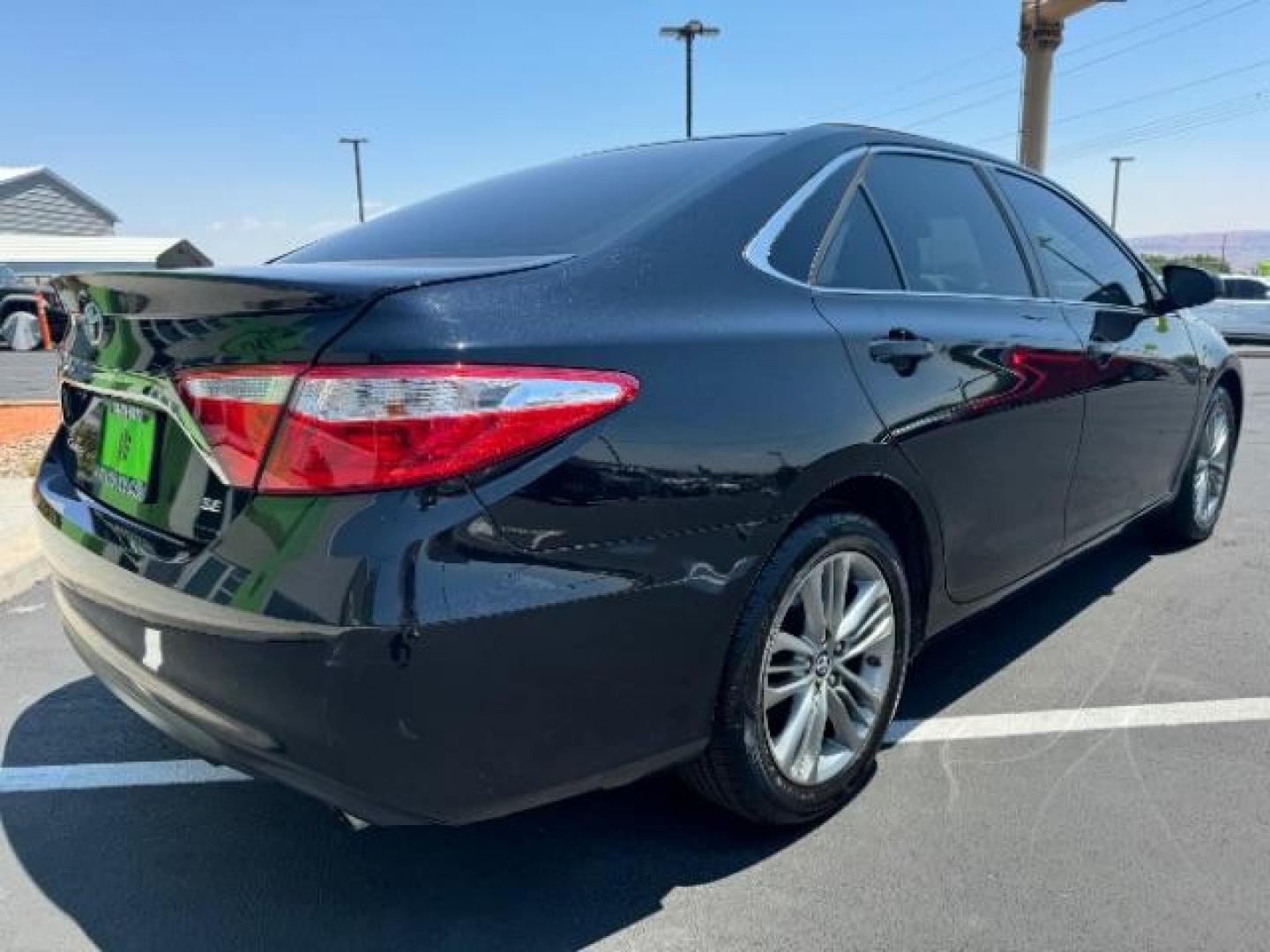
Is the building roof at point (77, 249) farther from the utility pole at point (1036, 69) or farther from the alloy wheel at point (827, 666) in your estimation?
the alloy wheel at point (827, 666)

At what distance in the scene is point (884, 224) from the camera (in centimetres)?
270

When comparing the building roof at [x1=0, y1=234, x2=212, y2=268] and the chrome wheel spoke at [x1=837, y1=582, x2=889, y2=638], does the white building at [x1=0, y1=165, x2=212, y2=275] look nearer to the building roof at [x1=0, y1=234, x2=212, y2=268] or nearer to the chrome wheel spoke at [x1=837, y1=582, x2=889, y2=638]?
the building roof at [x1=0, y1=234, x2=212, y2=268]

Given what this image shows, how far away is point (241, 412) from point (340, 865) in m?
1.17

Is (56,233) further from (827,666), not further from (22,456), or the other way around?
(827,666)

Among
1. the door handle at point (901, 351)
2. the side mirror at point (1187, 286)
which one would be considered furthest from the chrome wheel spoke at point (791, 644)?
the side mirror at point (1187, 286)

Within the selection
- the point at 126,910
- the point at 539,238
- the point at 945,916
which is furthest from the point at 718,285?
the point at 126,910

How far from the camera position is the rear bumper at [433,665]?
64.1 inches

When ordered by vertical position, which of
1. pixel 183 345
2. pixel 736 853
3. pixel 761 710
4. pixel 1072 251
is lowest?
pixel 736 853

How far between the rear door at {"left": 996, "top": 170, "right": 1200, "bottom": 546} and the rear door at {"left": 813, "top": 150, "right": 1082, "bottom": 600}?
17 cm

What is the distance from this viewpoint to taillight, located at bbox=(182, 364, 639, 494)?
164cm

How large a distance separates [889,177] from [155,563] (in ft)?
6.85

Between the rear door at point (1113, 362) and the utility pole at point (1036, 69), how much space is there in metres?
19.3

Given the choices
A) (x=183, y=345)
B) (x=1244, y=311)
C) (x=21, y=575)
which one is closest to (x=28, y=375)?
(x=21, y=575)

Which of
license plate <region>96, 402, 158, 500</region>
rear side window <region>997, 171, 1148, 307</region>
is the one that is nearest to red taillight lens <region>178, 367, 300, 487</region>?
license plate <region>96, 402, 158, 500</region>
